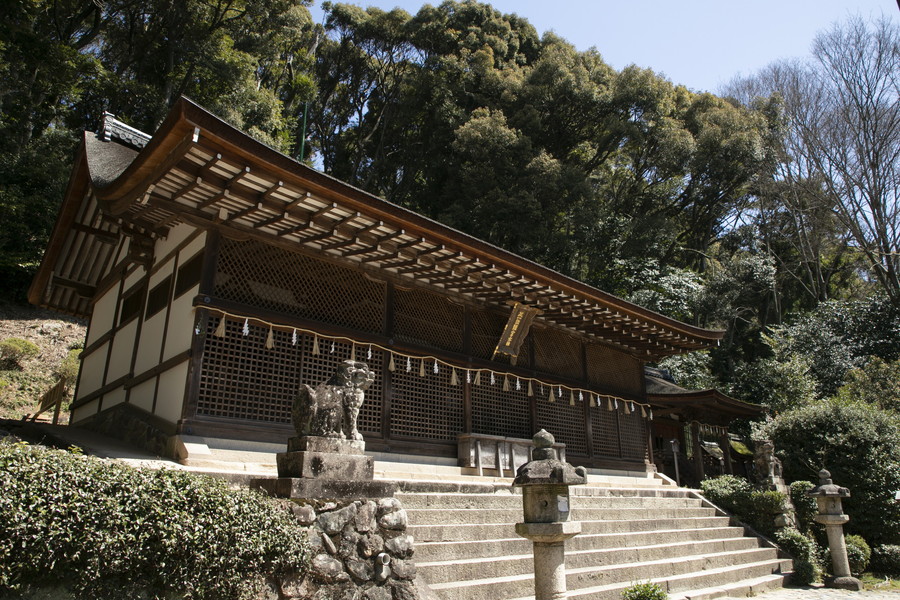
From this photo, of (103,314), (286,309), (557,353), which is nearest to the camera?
(286,309)

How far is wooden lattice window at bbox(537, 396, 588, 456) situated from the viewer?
13383 mm

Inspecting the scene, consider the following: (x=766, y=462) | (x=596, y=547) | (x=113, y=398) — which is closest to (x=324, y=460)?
(x=596, y=547)

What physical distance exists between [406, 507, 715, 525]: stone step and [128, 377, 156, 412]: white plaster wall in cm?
508

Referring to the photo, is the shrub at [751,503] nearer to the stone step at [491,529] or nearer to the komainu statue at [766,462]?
the komainu statue at [766,462]

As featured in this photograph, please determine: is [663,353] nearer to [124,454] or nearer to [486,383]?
[486,383]

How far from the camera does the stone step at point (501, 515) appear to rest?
7.16 m

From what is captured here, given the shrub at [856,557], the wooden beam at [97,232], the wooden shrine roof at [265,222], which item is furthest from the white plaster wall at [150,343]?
the shrub at [856,557]

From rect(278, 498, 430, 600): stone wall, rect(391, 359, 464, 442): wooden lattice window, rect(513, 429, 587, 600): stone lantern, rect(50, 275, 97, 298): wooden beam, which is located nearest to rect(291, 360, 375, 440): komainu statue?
rect(278, 498, 430, 600): stone wall

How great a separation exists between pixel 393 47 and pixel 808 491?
1233 inches

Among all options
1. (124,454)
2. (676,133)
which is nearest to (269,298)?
(124,454)

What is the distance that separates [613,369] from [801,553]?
5939mm

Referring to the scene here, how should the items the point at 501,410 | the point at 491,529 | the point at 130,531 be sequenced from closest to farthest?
the point at 130,531 < the point at 491,529 < the point at 501,410

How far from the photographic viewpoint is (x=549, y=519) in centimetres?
519

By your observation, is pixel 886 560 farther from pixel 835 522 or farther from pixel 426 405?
pixel 426 405
